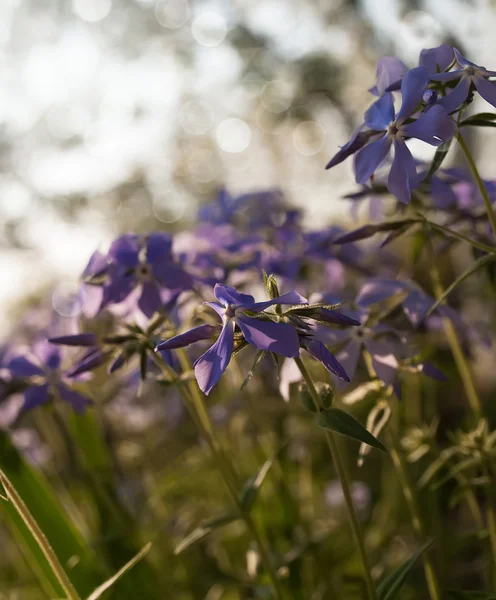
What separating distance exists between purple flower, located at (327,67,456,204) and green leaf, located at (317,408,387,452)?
230 millimetres

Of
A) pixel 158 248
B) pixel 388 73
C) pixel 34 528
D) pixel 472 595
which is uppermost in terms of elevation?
pixel 388 73

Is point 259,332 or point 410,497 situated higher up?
point 259,332

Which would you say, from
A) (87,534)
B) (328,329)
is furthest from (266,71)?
(328,329)

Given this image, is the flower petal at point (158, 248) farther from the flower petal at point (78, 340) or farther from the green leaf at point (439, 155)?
the green leaf at point (439, 155)

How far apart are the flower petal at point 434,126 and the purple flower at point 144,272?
0.40 metres

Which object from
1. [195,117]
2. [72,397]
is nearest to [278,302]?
[72,397]

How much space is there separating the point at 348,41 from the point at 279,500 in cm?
350

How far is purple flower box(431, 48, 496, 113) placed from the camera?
668 mm

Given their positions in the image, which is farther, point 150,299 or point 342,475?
point 150,299

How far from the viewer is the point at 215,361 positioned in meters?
0.61

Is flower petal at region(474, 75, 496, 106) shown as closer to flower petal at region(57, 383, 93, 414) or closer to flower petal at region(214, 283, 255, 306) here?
flower petal at region(214, 283, 255, 306)

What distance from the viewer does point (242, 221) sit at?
1412 millimetres

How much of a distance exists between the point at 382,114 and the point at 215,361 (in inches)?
12.6

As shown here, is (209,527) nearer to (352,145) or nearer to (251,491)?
(251,491)
